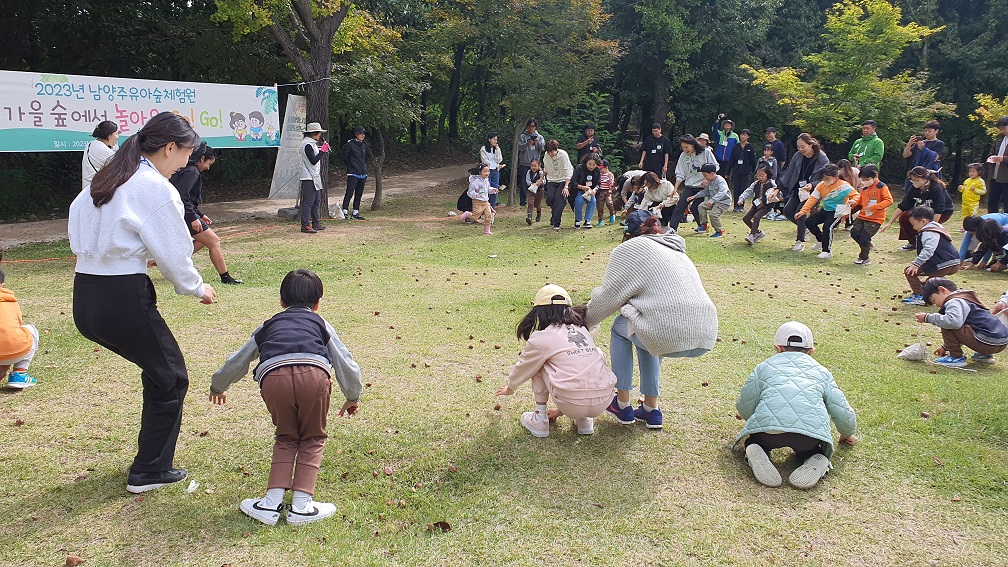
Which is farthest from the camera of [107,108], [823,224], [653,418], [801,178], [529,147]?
[529,147]

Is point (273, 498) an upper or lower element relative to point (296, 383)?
lower

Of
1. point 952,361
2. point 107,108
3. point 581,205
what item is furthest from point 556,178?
point 952,361

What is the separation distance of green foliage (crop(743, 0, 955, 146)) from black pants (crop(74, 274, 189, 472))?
18387 millimetres

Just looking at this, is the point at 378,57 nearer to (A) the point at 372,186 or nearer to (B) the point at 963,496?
(A) the point at 372,186

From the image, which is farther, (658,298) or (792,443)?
(658,298)

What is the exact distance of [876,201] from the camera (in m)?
10.9

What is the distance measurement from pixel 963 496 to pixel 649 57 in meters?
21.7

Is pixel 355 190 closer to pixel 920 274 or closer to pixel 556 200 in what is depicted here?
pixel 556 200

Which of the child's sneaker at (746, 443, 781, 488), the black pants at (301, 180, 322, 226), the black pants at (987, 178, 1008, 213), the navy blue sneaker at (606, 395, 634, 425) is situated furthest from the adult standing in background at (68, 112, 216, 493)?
the black pants at (987, 178, 1008, 213)

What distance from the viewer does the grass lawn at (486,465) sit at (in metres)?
3.54

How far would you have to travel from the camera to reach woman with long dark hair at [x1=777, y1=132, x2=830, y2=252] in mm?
11734

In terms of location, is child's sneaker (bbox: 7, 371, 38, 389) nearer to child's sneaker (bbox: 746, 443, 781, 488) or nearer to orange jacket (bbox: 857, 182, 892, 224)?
child's sneaker (bbox: 746, 443, 781, 488)

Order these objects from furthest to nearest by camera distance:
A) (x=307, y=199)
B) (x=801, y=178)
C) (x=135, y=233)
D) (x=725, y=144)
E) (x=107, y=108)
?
(x=725, y=144) → (x=801, y=178) → (x=307, y=199) → (x=107, y=108) → (x=135, y=233)

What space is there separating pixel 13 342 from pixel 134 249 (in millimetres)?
2363
